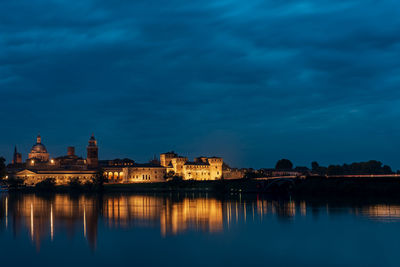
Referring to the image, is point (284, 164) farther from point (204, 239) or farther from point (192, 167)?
point (204, 239)

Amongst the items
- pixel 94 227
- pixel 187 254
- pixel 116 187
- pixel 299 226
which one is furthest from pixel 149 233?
pixel 116 187

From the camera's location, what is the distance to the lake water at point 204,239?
2712 centimetres

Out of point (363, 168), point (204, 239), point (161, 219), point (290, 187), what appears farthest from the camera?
point (363, 168)

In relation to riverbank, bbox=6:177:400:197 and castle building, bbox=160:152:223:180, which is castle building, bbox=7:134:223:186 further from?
riverbank, bbox=6:177:400:197

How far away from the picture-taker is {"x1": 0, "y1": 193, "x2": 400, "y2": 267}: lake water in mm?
27125

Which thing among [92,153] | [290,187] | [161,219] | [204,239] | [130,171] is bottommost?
[204,239]

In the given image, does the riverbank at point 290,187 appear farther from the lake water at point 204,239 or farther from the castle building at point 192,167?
the castle building at point 192,167

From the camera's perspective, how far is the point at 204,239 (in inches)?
1334

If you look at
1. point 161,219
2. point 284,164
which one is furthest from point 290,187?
point 284,164

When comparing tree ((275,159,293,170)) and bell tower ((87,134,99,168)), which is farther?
tree ((275,159,293,170))

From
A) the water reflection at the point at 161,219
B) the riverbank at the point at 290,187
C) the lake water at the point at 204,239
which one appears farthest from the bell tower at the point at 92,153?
the lake water at the point at 204,239

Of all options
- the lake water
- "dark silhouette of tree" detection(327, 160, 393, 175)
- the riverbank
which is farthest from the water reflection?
"dark silhouette of tree" detection(327, 160, 393, 175)

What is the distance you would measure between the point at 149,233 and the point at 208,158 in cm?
14088

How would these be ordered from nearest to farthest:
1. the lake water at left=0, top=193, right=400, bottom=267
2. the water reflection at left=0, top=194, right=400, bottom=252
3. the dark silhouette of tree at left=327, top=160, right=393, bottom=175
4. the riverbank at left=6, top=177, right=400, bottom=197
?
the lake water at left=0, top=193, right=400, bottom=267 < the water reflection at left=0, top=194, right=400, bottom=252 < the riverbank at left=6, top=177, right=400, bottom=197 < the dark silhouette of tree at left=327, top=160, right=393, bottom=175
